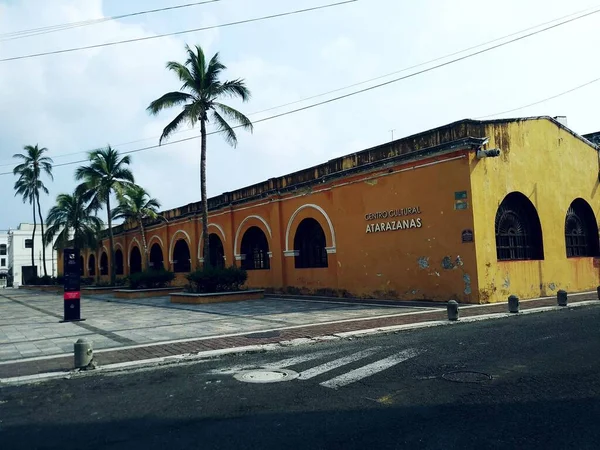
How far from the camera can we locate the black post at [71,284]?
550 inches

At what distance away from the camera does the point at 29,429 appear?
4.78 m

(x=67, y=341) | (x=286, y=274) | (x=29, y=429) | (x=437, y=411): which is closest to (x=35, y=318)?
(x=67, y=341)

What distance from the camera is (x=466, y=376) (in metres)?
6.21

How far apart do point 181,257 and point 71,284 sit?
63.3 ft

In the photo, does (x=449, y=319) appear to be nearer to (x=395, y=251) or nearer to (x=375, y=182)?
(x=395, y=251)

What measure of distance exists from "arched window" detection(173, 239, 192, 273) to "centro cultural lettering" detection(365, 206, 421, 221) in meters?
17.9

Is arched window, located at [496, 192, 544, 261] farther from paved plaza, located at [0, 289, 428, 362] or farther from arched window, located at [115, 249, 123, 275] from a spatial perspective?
arched window, located at [115, 249, 123, 275]

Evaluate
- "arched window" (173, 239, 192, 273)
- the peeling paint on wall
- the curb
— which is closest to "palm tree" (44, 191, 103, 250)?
"arched window" (173, 239, 192, 273)

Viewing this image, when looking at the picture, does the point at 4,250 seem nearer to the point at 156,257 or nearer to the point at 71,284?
the point at 156,257

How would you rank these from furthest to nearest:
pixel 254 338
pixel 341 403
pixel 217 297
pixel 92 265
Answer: pixel 92 265 → pixel 217 297 → pixel 254 338 → pixel 341 403

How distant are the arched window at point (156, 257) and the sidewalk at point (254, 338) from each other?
2702cm

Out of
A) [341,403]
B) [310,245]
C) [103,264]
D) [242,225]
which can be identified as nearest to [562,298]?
[310,245]

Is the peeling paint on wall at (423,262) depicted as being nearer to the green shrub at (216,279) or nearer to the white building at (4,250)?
the green shrub at (216,279)

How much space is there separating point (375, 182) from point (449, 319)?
739 cm
